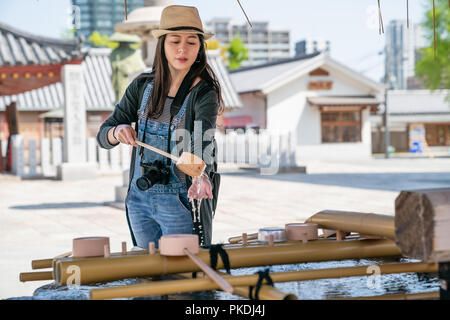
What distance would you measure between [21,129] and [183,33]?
25.6m

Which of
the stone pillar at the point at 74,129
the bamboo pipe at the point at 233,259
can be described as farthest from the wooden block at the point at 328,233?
the stone pillar at the point at 74,129

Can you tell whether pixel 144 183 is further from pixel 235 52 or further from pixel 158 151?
pixel 235 52

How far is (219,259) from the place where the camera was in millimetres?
1917

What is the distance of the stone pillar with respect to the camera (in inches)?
602

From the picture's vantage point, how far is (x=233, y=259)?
6.34 feet

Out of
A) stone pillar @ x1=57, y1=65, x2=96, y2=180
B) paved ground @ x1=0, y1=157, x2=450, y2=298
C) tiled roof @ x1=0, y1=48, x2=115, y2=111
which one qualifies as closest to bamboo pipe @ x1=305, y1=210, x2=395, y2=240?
paved ground @ x1=0, y1=157, x2=450, y2=298

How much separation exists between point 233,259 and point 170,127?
826mm

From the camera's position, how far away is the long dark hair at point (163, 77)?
2.61m

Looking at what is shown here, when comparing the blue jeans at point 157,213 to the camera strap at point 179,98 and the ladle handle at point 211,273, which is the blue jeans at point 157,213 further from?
the ladle handle at point 211,273

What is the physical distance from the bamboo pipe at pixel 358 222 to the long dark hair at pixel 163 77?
705 mm

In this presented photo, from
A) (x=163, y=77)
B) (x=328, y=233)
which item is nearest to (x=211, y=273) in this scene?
(x=328, y=233)
